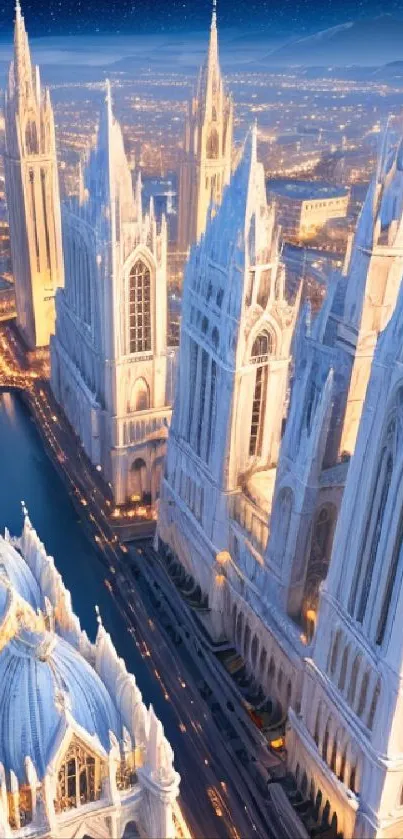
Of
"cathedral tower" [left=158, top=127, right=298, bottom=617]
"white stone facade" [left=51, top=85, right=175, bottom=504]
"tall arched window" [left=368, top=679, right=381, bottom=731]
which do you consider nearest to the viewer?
"tall arched window" [left=368, top=679, right=381, bottom=731]

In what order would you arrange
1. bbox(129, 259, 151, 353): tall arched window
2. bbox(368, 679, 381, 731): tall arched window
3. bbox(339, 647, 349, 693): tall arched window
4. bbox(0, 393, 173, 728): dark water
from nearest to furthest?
bbox(368, 679, 381, 731): tall arched window
bbox(339, 647, 349, 693): tall arched window
bbox(0, 393, 173, 728): dark water
bbox(129, 259, 151, 353): tall arched window

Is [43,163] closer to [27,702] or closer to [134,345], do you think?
[134,345]

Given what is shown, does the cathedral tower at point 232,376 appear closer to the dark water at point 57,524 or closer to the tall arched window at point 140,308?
the dark water at point 57,524

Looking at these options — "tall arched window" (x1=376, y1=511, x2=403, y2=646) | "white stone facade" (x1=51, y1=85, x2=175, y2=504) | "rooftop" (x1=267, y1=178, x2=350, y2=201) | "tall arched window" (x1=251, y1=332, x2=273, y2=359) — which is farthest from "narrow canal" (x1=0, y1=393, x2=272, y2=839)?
"rooftop" (x1=267, y1=178, x2=350, y2=201)

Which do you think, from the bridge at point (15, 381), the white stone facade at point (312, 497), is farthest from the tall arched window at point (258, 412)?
the bridge at point (15, 381)

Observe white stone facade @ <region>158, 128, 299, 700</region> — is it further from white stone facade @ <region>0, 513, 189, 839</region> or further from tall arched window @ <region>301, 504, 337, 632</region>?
white stone facade @ <region>0, 513, 189, 839</region>

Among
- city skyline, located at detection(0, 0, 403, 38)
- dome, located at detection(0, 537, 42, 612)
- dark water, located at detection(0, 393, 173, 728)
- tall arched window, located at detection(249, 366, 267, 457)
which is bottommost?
dark water, located at detection(0, 393, 173, 728)

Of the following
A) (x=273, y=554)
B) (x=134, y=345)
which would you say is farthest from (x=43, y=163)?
(x=273, y=554)
